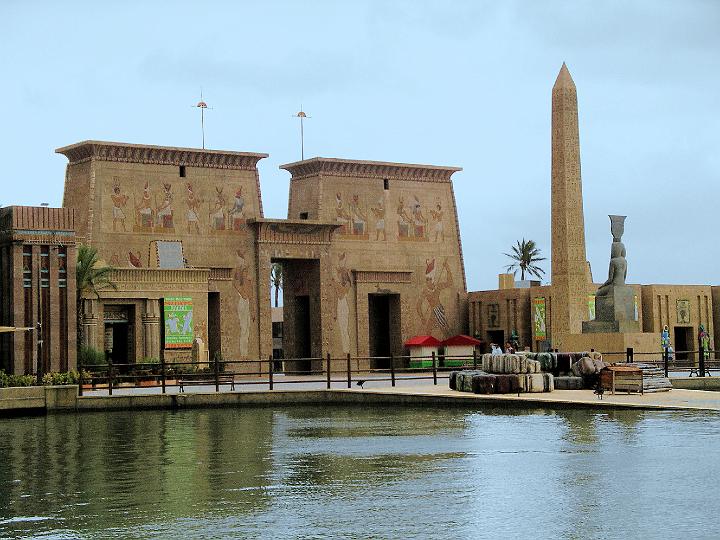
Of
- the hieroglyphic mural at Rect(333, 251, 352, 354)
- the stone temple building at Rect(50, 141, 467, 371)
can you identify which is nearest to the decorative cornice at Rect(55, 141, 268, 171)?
the stone temple building at Rect(50, 141, 467, 371)

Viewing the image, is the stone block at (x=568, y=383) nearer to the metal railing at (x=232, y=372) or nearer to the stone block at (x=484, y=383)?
the stone block at (x=484, y=383)

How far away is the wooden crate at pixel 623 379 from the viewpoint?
2512 centimetres

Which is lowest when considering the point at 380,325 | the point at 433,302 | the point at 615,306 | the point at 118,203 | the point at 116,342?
the point at 116,342

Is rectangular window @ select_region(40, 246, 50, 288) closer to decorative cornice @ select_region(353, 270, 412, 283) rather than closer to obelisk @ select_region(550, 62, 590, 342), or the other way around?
obelisk @ select_region(550, 62, 590, 342)

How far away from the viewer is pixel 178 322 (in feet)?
133

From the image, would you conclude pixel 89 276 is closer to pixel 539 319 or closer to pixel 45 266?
pixel 45 266

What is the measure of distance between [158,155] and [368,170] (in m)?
8.95

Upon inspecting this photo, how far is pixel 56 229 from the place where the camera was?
3450 centimetres

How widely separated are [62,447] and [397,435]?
5348 millimetres

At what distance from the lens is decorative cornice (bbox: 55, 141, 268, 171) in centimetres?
4225

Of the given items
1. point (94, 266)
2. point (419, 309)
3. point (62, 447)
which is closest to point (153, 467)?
point (62, 447)

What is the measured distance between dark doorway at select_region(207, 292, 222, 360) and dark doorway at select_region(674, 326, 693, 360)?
59.9ft

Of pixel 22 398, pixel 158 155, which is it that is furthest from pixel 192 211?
pixel 22 398

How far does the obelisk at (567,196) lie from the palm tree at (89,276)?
14.5m
